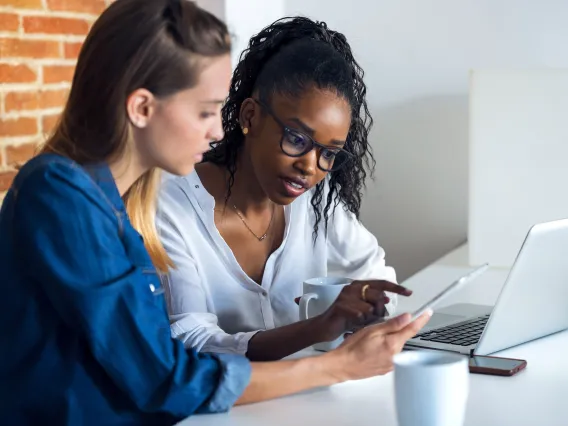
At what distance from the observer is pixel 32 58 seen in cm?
244

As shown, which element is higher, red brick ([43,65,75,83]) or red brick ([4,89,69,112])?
red brick ([43,65,75,83])

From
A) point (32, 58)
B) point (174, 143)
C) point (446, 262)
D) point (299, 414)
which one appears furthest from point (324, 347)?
point (32, 58)

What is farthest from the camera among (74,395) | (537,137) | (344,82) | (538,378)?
(537,137)

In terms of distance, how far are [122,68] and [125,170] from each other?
145 millimetres

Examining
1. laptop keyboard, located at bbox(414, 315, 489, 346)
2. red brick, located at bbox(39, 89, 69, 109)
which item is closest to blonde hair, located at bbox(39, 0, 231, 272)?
laptop keyboard, located at bbox(414, 315, 489, 346)

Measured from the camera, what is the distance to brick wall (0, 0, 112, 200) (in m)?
2.36

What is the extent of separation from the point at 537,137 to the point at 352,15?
0.84m

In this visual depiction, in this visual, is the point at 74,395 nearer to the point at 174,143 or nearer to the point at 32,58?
the point at 174,143

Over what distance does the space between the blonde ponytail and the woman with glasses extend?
0.08 m

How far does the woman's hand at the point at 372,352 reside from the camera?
1.21 m

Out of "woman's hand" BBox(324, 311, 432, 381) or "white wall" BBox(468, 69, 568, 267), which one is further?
"white wall" BBox(468, 69, 568, 267)

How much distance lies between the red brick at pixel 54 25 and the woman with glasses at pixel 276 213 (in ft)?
2.95

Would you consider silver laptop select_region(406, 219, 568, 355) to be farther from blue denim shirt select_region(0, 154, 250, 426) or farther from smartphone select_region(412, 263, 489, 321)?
blue denim shirt select_region(0, 154, 250, 426)

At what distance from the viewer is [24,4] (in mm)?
2404
